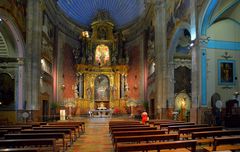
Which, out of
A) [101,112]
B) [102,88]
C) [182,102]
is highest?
[102,88]

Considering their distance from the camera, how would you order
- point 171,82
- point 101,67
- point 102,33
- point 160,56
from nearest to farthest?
point 171,82 → point 160,56 → point 101,67 → point 102,33

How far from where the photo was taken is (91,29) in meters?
34.6

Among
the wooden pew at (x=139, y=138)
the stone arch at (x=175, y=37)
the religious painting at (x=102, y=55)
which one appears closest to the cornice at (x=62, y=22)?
the religious painting at (x=102, y=55)

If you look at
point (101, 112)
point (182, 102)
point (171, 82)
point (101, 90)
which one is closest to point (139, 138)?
point (171, 82)

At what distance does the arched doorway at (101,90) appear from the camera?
32.8m

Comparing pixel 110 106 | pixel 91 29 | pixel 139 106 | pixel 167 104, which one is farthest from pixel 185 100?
pixel 91 29

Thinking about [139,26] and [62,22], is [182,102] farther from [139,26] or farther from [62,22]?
[62,22]

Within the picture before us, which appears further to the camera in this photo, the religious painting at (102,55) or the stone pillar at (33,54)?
the religious painting at (102,55)

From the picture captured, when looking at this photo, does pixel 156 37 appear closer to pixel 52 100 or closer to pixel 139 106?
pixel 139 106

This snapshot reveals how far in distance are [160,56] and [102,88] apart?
40.4 ft

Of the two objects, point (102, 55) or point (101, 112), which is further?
point (102, 55)

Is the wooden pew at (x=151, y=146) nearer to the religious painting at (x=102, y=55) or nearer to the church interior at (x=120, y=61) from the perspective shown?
the church interior at (x=120, y=61)

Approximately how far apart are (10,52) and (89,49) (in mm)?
15167

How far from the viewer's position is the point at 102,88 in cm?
3325
